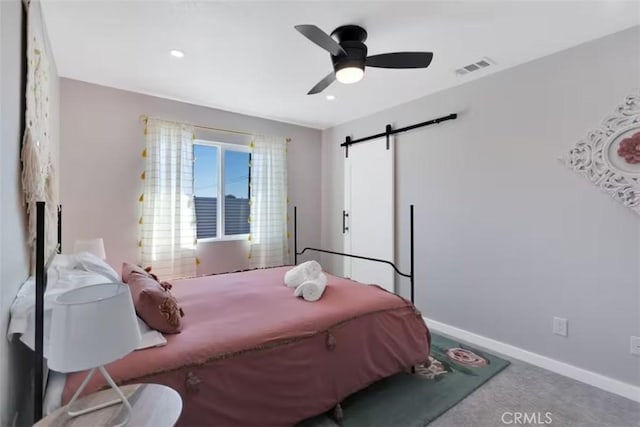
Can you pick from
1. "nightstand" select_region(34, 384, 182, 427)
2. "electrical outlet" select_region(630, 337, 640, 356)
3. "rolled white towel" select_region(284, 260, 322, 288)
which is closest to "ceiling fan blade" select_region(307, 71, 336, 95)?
"rolled white towel" select_region(284, 260, 322, 288)

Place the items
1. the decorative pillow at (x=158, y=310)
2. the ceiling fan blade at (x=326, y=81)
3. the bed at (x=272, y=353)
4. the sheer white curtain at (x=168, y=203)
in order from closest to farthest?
the bed at (x=272, y=353) < the decorative pillow at (x=158, y=310) < the ceiling fan blade at (x=326, y=81) < the sheer white curtain at (x=168, y=203)

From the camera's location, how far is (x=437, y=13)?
2.05 metres

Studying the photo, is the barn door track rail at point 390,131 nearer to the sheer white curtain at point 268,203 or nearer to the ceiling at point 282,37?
the ceiling at point 282,37

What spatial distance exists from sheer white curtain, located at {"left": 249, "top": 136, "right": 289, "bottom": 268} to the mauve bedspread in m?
1.72

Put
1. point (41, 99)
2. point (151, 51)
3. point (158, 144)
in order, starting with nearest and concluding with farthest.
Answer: point (41, 99), point (151, 51), point (158, 144)

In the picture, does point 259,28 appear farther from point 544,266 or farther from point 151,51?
point 544,266

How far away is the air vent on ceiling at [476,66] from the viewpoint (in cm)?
269

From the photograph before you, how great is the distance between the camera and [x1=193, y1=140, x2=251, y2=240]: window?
3935 millimetres

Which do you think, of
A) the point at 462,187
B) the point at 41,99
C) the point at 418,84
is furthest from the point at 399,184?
the point at 41,99

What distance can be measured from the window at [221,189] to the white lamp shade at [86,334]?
118 inches

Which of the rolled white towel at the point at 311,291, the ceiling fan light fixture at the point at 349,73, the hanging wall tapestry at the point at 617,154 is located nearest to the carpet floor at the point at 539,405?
the rolled white towel at the point at 311,291

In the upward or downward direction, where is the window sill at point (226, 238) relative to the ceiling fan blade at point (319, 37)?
downward

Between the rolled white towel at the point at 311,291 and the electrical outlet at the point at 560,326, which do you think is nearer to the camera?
the rolled white towel at the point at 311,291

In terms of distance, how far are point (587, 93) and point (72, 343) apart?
3375mm
